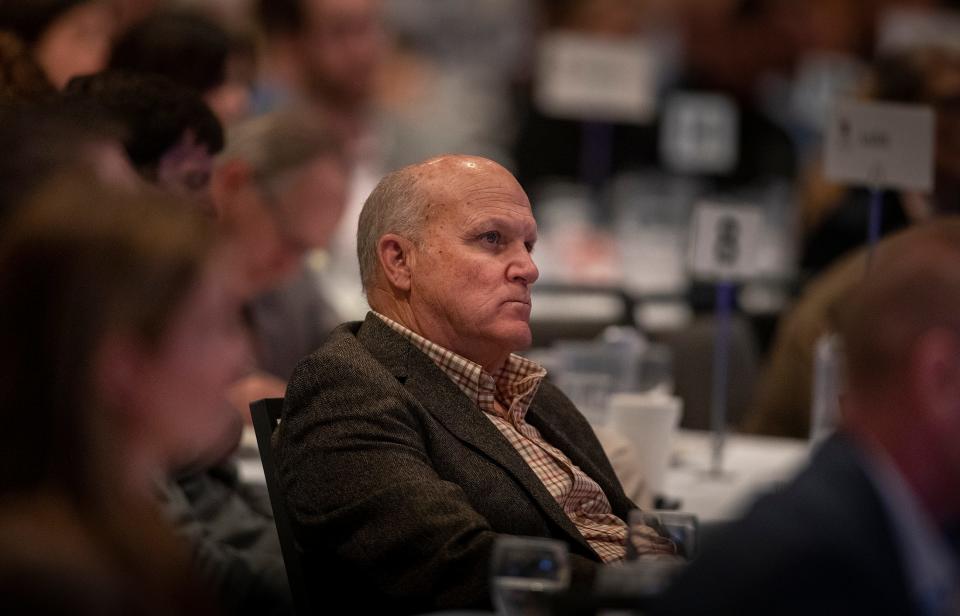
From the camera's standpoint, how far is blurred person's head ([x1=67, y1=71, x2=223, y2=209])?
3.24 m

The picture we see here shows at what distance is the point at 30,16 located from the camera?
12.9 ft

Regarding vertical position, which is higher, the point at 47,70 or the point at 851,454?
the point at 47,70

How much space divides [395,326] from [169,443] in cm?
127

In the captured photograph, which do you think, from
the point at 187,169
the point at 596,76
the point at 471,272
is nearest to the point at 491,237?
the point at 471,272

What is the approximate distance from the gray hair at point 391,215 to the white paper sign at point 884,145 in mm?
1712

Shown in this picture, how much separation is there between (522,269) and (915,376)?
4.49ft

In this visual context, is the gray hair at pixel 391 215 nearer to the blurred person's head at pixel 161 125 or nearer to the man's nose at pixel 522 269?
the man's nose at pixel 522 269

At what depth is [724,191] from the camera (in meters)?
8.92

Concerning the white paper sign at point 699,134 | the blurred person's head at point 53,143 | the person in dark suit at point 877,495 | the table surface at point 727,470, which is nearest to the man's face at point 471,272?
the blurred person's head at point 53,143

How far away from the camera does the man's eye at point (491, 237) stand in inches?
113

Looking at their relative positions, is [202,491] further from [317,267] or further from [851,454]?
[317,267]

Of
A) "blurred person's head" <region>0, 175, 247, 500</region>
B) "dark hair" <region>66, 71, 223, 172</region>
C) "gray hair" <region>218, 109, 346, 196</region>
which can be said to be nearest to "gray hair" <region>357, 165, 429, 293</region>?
"dark hair" <region>66, 71, 223, 172</region>

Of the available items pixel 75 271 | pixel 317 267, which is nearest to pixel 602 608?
pixel 75 271

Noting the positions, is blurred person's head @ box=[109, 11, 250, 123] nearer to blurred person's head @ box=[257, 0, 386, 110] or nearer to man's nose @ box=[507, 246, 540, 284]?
man's nose @ box=[507, 246, 540, 284]
